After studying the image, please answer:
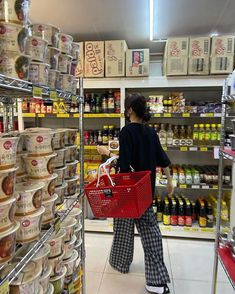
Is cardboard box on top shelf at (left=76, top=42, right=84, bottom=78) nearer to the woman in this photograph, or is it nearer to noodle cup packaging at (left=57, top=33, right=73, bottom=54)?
the woman

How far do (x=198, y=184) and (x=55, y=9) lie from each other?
2545 millimetres

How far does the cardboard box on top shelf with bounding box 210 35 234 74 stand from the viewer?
2.91 meters

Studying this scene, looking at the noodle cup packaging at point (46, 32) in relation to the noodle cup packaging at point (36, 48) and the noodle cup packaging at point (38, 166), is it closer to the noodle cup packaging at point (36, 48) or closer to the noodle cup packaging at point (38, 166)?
the noodle cup packaging at point (36, 48)

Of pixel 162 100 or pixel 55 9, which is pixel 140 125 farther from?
pixel 55 9

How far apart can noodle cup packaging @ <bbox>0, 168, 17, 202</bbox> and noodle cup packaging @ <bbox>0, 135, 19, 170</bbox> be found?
0.06 ft

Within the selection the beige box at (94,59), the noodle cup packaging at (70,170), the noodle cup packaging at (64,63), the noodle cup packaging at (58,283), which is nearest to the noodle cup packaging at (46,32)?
the noodle cup packaging at (64,63)

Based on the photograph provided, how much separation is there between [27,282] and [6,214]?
345 mm

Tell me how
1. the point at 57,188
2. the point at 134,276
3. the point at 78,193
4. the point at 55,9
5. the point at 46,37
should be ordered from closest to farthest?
1. the point at 46,37
2. the point at 57,188
3. the point at 78,193
4. the point at 134,276
5. the point at 55,9

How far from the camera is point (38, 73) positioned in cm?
108

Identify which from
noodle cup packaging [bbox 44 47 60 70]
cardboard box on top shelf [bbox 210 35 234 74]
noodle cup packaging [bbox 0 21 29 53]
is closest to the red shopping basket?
noodle cup packaging [bbox 44 47 60 70]

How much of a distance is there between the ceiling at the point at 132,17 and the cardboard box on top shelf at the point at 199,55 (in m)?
0.20

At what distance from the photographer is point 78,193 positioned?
5.74ft

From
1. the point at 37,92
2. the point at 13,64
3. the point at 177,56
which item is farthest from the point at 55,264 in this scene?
the point at 177,56

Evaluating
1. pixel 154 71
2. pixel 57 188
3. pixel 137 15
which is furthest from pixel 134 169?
pixel 154 71
